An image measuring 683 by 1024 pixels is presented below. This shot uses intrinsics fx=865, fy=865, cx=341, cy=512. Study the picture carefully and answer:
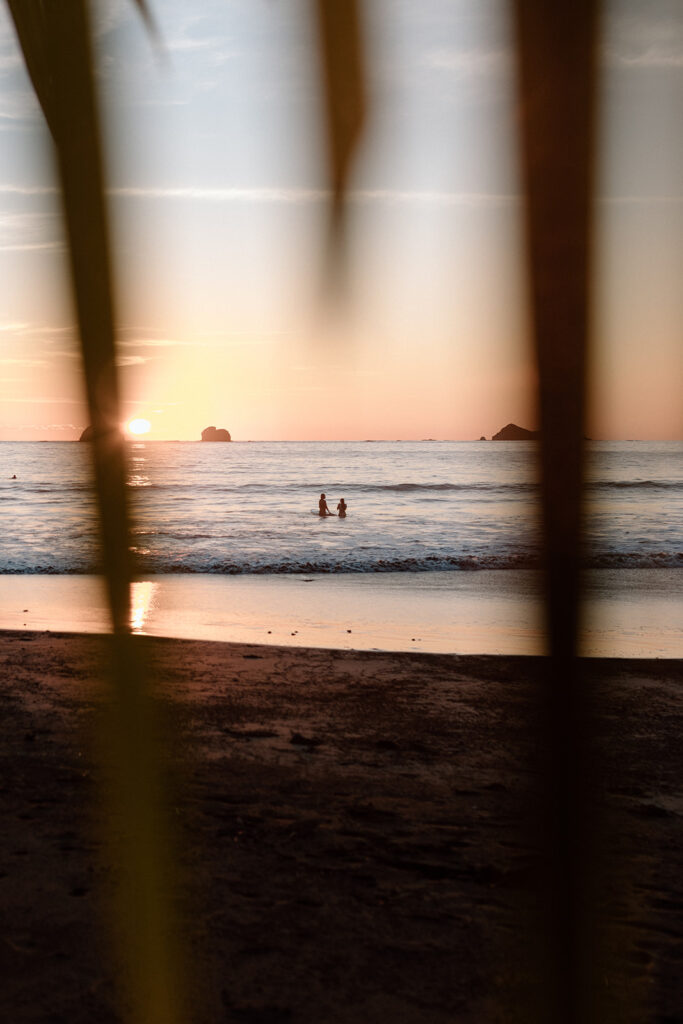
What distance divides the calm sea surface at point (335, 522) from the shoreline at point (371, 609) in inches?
50.5

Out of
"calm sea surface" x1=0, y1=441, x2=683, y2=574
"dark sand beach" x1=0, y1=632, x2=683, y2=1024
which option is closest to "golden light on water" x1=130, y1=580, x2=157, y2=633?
"calm sea surface" x1=0, y1=441, x2=683, y2=574

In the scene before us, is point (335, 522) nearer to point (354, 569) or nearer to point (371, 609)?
point (354, 569)

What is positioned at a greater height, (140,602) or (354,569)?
(354,569)

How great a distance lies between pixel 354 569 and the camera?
52.0ft

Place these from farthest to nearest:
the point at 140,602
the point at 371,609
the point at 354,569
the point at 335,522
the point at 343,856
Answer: the point at 335,522 → the point at 354,569 → the point at 140,602 → the point at 371,609 → the point at 343,856

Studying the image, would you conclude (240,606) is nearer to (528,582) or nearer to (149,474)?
(528,582)

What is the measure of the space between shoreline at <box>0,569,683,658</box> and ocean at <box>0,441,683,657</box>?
0.03m

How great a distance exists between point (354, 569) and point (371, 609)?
521 cm

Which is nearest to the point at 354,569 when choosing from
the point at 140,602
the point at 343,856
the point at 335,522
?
the point at 140,602

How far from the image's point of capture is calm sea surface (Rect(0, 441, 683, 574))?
16875 mm

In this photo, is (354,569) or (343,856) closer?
(343,856)

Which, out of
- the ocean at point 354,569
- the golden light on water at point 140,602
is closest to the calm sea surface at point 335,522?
the ocean at point 354,569

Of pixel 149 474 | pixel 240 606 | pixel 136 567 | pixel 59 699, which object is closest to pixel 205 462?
pixel 149 474

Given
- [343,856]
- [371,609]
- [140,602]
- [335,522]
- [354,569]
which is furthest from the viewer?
[335,522]
